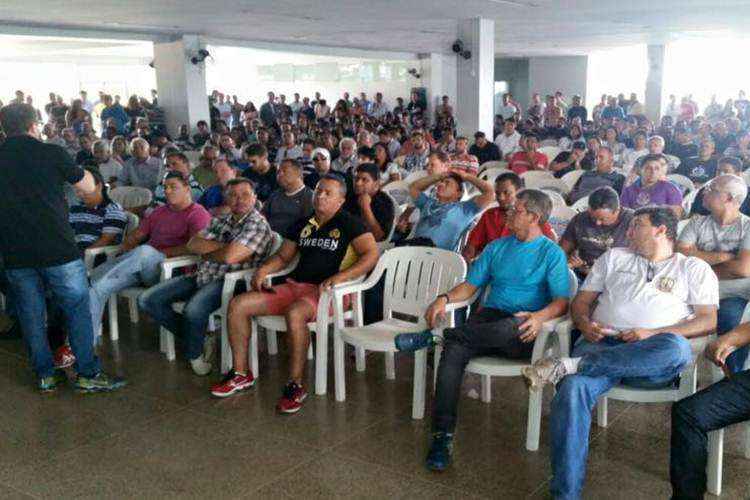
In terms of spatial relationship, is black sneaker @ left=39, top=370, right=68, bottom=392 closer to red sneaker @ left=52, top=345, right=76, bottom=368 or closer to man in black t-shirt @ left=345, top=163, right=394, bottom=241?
red sneaker @ left=52, top=345, right=76, bottom=368

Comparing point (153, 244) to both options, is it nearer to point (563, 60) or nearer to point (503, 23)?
point (503, 23)

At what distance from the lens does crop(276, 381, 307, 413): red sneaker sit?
11.1 feet

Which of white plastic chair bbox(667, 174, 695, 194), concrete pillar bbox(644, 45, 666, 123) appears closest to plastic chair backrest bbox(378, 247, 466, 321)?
white plastic chair bbox(667, 174, 695, 194)

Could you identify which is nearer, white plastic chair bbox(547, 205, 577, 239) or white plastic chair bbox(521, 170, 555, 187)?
white plastic chair bbox(547, 205, 577, 239)

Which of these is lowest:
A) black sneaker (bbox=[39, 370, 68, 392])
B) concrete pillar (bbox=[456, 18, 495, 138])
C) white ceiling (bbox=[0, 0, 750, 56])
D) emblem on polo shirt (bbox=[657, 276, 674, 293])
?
black sneaker (bbox=[39, 370, 68, 392])

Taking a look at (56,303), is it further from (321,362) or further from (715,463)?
Result: (715,463)

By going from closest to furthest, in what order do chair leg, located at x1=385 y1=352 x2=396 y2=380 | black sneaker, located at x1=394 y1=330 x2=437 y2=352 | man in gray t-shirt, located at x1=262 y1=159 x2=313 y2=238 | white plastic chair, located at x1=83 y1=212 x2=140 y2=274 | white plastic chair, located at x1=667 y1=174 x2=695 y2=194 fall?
black sneaker, located at x1=394 y1=330 x2=437 y2=352 < chair leg, located at x1=385 y1=352 x2=396 y2=380 < white plastic chair, located at x1=83 y1=212 x2=140 y2=274 < man in gray t-shirt, located at x1=262 y1=159 x2=313 y2=238 < white plastic chair, located at x1=667 y1=174 x2=695 y2=194

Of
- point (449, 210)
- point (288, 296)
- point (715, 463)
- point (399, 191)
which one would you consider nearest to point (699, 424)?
point (715, 463)

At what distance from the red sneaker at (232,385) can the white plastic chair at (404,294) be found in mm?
484

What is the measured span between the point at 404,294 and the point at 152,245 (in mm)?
1754

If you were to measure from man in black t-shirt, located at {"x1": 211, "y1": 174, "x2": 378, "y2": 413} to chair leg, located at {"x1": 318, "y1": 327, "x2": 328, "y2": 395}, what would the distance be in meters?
0.07

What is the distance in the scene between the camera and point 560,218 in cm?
444

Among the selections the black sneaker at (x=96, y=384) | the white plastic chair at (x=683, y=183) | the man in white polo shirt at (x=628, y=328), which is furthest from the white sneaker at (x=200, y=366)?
the white plastic chair at (x=683, y=183)

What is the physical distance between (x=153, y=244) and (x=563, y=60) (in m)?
20.3
